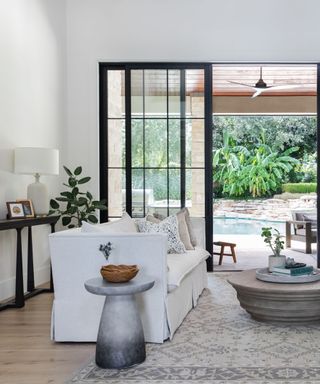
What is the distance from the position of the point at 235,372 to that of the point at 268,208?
407 inches

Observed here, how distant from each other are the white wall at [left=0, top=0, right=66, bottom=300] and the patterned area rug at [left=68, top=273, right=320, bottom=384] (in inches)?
80.2

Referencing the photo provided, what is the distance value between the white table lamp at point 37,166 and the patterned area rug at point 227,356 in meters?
1.86

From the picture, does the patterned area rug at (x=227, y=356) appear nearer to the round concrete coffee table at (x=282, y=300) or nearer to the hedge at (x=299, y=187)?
the round concrete coffee table at (x=282, y=300)

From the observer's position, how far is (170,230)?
424cm

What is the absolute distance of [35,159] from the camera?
451cm

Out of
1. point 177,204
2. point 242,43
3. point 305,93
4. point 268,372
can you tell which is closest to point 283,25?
point 242,43

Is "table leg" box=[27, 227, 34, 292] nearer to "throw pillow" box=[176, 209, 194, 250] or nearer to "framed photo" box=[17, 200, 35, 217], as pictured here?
"framed photo" box=[17, 200, 35, 217]

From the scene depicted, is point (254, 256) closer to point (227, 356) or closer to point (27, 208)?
point (27, 208)

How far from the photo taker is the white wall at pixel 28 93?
445 centimetres

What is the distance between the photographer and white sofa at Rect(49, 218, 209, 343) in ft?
10.2

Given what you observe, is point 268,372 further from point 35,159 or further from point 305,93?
point 305,93

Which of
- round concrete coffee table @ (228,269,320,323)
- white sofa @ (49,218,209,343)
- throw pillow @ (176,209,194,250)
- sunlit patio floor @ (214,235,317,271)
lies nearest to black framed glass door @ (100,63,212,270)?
sunlit patio floor @ (214,235,317,271)

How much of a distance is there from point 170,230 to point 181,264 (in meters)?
0.54

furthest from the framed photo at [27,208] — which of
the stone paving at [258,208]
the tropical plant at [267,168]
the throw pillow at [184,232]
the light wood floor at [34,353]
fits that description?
the tropical plant at [267,168]
